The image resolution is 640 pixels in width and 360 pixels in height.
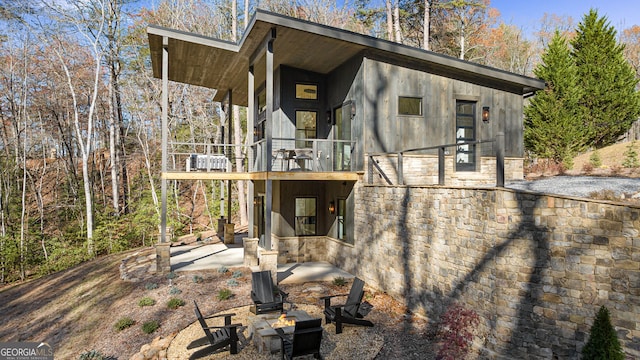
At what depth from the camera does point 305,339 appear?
5.46 meters

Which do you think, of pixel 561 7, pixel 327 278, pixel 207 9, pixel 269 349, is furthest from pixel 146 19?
pixel 561 7

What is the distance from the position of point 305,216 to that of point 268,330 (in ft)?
20.3

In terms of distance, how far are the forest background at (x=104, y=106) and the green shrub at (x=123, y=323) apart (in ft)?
33.2

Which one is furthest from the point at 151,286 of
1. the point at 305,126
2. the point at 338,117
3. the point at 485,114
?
the point at 485,114

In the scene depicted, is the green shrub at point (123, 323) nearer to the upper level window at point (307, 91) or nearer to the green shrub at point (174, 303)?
the green shrub at point (174, 303)

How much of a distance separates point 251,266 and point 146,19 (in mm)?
18127

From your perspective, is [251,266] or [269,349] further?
[251,266]

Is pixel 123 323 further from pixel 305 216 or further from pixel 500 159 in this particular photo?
pixel 500 159

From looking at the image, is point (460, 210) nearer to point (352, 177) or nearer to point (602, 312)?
point (602, 312)

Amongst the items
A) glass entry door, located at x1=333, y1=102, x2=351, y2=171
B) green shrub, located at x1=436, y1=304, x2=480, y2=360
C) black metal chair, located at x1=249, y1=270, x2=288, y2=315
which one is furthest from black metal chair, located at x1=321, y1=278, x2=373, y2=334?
glass entry door, located at x1=333, y1=102, x2=351, y2=171

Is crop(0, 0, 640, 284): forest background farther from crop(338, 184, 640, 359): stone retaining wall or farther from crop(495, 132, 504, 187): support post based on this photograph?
crop(495, 132, 504, 187): support post

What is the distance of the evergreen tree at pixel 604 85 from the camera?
17.8 m

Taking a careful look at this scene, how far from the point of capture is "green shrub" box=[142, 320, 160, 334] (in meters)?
7.21

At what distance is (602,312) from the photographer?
4.62 m
